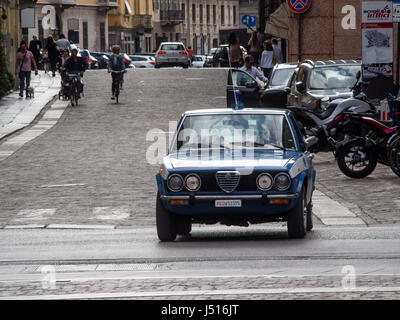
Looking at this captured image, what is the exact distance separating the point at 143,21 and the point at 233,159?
10712cm

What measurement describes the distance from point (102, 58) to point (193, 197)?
238 ft

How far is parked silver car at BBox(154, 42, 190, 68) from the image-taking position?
71375 millimetres

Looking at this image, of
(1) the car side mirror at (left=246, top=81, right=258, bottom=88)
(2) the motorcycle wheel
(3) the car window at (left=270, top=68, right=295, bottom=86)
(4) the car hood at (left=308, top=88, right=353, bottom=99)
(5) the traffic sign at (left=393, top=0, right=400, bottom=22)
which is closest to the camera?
(2) the motorcycle wheel

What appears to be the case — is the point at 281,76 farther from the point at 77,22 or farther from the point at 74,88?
the point at 77,22

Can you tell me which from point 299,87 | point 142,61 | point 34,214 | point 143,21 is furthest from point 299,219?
point 143,21

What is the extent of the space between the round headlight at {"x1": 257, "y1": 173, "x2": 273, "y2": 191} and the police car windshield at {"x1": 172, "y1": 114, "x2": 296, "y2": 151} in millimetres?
955

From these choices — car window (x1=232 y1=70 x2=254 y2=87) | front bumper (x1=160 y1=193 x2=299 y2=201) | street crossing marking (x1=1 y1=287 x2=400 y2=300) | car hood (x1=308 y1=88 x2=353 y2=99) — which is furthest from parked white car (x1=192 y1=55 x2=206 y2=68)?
street crossing marking (x1=1 y1=287 x2=400 y2=300)

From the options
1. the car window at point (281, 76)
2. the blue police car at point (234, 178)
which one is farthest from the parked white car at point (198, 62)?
the blue police car at point (234, 178)

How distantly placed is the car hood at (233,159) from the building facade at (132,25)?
98.9 m

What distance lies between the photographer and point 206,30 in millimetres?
140375

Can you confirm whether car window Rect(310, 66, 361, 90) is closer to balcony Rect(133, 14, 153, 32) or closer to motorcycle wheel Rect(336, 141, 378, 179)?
motorcycle wheel Rect(336, 141, 378, 179)

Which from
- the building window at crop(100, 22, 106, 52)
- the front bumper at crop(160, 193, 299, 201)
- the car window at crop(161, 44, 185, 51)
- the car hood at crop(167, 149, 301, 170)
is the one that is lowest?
the building window at crop(100, 22, 106, 52)

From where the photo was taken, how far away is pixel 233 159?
42.4 ft
